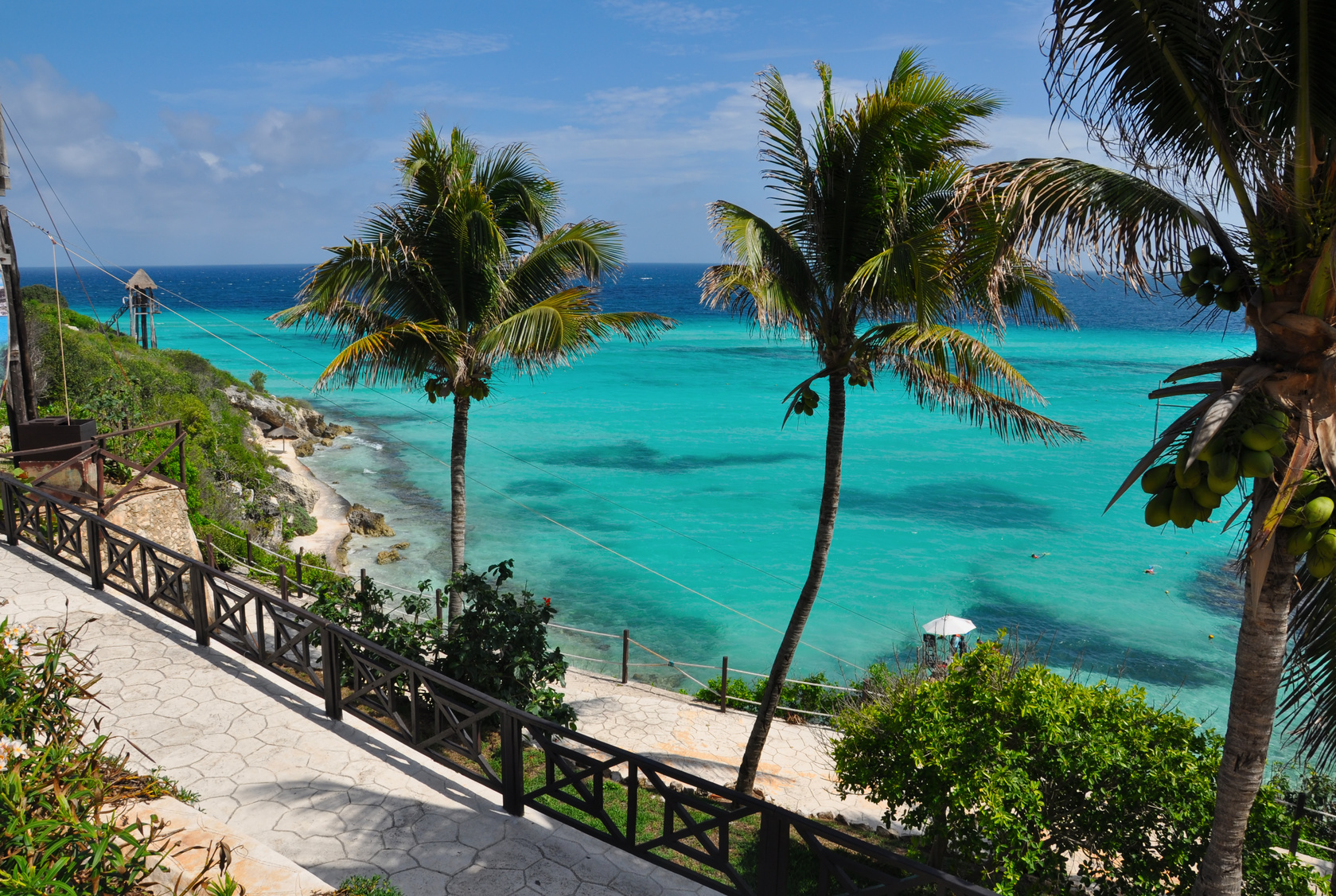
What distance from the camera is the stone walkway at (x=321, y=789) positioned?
6008 mm

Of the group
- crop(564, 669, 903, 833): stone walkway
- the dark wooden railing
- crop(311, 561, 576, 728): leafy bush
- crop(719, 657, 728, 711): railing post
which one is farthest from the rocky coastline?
crop(311, 561, 576, 728): leafy bush

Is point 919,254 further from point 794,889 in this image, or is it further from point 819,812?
point 819,812

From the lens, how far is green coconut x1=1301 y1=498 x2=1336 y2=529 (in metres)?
3.73

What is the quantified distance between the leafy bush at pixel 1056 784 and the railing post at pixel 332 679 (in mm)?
5347

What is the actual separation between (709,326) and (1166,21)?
123 metres

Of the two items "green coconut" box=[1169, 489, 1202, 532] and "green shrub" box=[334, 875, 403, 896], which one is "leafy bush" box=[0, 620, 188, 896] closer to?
"green shrub" box=[334, 875, 403, 896]

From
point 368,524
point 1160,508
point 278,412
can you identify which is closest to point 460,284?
point 1160,508

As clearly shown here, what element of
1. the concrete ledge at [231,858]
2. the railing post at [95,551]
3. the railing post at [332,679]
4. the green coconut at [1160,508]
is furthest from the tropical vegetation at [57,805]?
the railing post at [95,551]

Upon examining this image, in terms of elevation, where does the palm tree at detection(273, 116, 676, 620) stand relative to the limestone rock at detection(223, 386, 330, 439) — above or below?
above

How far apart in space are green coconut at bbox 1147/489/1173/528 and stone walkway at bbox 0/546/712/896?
4372 mm

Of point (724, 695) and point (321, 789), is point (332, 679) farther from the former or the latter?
point (724, 695)

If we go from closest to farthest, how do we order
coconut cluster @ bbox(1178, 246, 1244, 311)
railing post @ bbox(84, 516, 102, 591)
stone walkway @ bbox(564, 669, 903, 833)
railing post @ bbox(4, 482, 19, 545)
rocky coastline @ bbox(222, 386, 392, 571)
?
coconut cluster @ bbox(1178, 246, 1244, 311) < railing post @ bbox(84, 516, 102, 591) < railing post @ bbox(4, 482, 19, 545) < stone walkway @ bbox(564, 669, 903, 833) < rocky coastline @ bbox(222, 386, 392, 571)

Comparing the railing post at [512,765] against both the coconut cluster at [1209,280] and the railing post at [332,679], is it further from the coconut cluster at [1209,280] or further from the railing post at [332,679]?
the coconut cluster at [1209,280]

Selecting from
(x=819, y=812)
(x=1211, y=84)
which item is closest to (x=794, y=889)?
(x=819, y=812)
